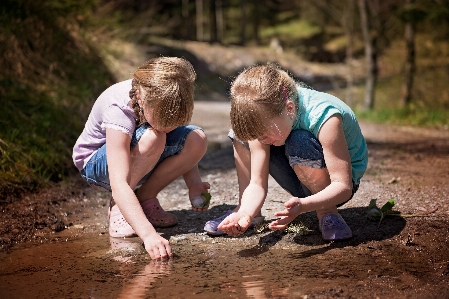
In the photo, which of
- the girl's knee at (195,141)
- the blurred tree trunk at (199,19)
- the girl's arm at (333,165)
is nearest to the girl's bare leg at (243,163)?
the girl's knee at (195,141)

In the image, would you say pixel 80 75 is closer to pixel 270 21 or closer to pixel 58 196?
pixel 58 196

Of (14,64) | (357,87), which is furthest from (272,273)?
(357,87)

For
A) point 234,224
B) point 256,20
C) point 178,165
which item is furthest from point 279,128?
point 256,20

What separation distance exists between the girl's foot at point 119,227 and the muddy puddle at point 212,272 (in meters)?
0.09

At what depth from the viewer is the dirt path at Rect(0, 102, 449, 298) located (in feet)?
7.75

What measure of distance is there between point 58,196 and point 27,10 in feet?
10.7

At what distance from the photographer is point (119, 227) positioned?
3166 mm

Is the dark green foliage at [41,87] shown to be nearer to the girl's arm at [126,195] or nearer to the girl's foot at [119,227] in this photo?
the girl's foot at [119,227]

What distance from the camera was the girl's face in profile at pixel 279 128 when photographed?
2.66m

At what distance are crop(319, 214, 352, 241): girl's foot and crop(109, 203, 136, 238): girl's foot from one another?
3.26 ft

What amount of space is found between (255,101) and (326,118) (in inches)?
13.9

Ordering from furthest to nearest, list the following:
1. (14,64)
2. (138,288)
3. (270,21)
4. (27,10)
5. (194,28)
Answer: (270,21) → (194,28) → (27,10) → (14,64) → (138,288)

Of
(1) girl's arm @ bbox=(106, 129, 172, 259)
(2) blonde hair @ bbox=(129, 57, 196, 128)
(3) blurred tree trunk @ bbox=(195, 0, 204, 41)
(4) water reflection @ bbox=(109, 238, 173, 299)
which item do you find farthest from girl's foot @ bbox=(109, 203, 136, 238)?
(3) blurred tree trunk @ bbox=(195, 0, 204, 41)

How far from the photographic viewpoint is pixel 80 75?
267 inches
